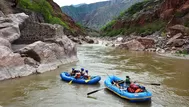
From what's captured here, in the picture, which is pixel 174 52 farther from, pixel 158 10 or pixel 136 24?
pixel 136 24

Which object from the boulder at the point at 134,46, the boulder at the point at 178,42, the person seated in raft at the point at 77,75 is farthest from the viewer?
the boulder at the point at 134,46

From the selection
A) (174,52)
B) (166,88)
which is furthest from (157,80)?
(174,52)

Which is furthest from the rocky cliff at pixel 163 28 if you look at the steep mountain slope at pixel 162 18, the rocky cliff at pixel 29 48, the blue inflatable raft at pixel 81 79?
the blue inflatable raft at pixel 81 79

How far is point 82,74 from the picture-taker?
19406 mm

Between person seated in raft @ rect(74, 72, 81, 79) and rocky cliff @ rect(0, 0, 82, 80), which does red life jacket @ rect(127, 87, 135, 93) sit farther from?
rocky cliff @ rect(0, 0, 82, 80)

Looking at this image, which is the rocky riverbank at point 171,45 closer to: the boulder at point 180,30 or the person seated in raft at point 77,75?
the boulder at point 180,30

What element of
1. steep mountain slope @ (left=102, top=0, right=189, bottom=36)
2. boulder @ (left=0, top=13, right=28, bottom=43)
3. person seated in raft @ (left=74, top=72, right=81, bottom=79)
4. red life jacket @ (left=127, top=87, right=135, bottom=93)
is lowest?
red life jacket @ (left=127, top=87, right=135, bottom=93)

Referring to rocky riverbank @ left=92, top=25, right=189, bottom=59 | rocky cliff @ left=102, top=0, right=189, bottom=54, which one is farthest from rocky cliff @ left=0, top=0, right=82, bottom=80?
rocky cliff @ left=102, top=0, right=189, bottom=54

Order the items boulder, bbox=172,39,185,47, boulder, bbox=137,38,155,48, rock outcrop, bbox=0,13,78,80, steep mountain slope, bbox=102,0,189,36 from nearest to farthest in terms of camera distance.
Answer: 1. rock outcrop, bbox=0,13,78,80
2. boulder, bbox=172,39,185,47
3. boulder, bbox=137,38,155,48
4. steep mountain slope, bbox=102,0,189,36

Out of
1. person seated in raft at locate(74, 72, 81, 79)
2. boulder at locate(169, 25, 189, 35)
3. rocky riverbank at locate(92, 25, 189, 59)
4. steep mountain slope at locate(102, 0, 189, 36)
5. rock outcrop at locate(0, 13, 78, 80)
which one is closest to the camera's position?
person seated in raft at locate(74, 72, 81, 79)

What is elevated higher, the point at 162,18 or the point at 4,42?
the point at 162,18

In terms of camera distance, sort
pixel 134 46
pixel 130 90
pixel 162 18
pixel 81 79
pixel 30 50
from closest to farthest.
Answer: pixel 130 90, pixel 81 79, pixel 30 50, pixel 134 46, pixel 162 18

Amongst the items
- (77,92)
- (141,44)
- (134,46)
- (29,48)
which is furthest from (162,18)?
(77,92)

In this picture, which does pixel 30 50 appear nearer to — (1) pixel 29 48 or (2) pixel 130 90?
(1) pixel 29 48
